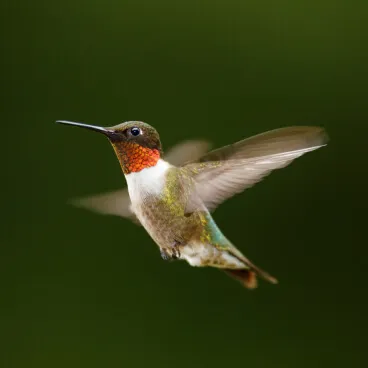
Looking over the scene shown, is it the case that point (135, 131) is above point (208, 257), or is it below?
above

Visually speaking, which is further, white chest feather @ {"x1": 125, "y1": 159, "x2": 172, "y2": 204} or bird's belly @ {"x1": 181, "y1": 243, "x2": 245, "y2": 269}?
bird's belly @ {"x1": 181, "y1": 243, "x2": 245, "y2": 269}

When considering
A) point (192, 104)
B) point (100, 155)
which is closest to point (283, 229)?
point (192, 104)

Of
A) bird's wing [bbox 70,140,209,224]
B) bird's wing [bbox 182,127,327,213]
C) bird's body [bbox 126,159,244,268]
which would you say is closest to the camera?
bird's wing [bbox 182,127,327,213]

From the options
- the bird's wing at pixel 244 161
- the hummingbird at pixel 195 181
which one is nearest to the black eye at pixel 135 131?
the hummingbird at pixel 195 181

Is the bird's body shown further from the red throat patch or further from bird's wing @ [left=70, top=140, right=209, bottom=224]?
bird's wing @ [left=70, top=140, right=209, bottom=224]

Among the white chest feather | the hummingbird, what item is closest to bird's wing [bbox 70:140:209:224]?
the hummingbird

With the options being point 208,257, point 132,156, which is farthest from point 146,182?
point 208,257

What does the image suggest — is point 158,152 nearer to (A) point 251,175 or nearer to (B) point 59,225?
(A) point 251,175

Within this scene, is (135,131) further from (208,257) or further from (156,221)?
(208,257)
